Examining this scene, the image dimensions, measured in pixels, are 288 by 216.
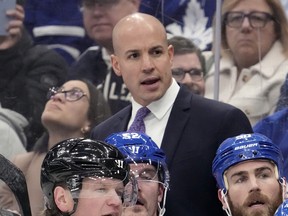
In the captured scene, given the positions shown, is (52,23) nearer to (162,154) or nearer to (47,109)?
(47,109)

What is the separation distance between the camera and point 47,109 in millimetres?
4602

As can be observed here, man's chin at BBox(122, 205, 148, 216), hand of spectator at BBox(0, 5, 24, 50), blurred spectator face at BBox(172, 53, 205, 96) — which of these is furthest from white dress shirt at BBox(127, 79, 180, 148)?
hand of spectator at BBox(0, 5, 24, 50)

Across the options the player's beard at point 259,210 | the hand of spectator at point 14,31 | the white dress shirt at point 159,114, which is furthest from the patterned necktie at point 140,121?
the hand of spectator at point 14,31

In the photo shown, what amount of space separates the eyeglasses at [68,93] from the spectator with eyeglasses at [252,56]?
586 mm

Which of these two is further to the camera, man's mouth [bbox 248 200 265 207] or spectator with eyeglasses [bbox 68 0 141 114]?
spectator with eyeglasses [bbox 68 0 141 114]

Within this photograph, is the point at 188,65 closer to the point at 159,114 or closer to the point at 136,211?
the point at 159,114

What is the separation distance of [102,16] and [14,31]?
41cm

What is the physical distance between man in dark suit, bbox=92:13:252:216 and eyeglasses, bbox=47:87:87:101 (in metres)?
0.66

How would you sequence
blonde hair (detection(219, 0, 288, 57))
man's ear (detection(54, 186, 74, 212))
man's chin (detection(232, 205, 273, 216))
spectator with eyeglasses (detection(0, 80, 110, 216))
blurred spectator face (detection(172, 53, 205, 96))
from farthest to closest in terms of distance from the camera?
1. spectator with eyeglasses (detection(0, 80, 110, 216))
2. blurred spectator face (detection(172, 53, 205, 96))
3. blonde hair (detection(219, 0, 288, 57))
4. man's chin (detection(232, 205, 273, 216))
5. man's ear (detection(54, 186, 74, 212))

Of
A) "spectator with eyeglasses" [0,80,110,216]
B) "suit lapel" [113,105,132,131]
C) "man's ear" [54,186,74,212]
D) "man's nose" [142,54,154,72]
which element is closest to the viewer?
"man's ear" [54,186,74,212]

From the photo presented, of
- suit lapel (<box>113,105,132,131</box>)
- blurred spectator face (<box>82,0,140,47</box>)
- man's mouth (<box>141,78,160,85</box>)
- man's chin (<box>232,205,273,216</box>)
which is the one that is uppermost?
blurred spectator face (<box>82,0,140,47</box>)

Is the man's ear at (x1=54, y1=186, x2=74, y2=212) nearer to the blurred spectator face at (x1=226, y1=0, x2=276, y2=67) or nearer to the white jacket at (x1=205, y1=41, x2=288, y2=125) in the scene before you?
the white jacket at (x1=205, y1=41, x2=288, y2=125)

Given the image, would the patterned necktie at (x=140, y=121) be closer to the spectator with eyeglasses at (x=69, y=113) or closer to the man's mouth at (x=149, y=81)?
the man's mouth at (x=149, y=81)

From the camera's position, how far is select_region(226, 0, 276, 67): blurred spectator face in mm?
4418
